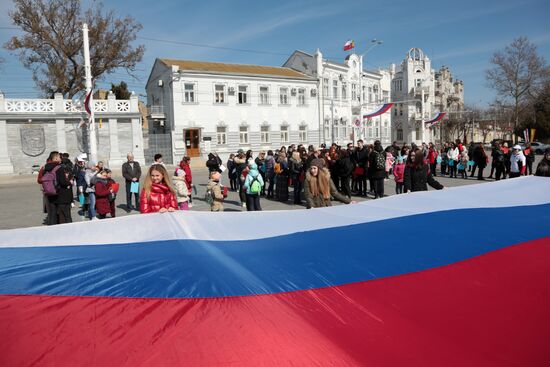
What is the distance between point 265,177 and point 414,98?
2351 inches

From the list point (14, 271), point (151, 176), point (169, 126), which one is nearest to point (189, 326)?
point (14, 271)

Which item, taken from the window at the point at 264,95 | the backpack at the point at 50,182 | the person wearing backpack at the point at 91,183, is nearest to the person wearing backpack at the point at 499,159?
the person wearing backpack at the point at 91,183

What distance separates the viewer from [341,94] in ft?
152

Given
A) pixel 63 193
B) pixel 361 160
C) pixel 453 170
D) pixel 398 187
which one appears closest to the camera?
pixel 63 193

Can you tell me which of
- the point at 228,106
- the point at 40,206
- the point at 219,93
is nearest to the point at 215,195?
the point at 40,206

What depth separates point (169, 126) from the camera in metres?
35.6

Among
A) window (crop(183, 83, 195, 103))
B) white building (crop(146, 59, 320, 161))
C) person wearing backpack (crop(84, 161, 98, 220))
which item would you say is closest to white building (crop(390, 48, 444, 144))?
white building (crop(146, 59, 320, 161))

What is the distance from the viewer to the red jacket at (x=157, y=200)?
532 centimetres

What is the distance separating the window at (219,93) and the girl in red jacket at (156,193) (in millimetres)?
31809

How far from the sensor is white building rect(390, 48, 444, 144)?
66.4 m

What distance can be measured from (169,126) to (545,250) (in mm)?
34756

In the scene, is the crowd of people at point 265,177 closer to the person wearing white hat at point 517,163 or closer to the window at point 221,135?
the person wearing white hat at point 517,163

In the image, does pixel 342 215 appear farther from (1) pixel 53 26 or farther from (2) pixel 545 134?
(2) pixel 545 134

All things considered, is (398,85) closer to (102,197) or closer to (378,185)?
(378,185)
